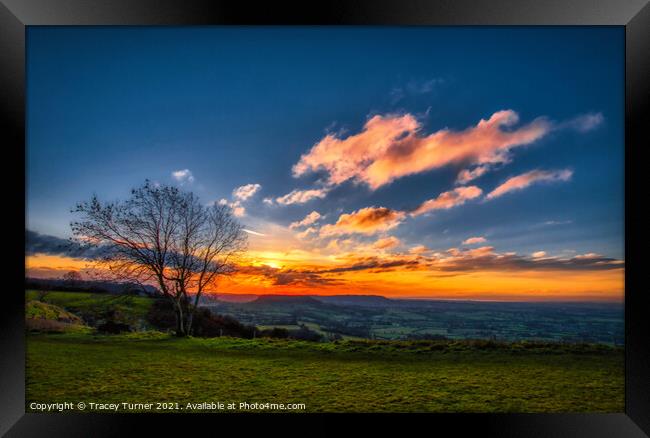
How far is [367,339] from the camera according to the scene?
461cm

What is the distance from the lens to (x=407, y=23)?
362cm

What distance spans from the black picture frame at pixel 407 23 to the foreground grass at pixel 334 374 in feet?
0.79

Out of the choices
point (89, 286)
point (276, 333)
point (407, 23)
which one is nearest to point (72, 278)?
point (89, 286)

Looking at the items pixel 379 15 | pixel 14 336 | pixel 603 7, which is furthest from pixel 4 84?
pixel 603 7

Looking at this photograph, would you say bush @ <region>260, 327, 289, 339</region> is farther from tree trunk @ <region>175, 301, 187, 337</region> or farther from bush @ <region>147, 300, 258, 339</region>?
tree trunk @ <region>175, 301, 187, 337</region>

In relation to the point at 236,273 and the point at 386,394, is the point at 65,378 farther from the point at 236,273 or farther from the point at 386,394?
the point at 386,394

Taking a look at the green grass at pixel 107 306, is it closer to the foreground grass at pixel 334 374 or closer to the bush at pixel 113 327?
the bush at pixel 113 327

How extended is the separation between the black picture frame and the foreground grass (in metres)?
0.24

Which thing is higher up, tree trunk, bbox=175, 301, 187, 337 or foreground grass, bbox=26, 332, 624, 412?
tree trunk, bbox=175, 301, 187, 337

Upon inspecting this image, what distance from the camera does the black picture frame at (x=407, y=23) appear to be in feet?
11.6

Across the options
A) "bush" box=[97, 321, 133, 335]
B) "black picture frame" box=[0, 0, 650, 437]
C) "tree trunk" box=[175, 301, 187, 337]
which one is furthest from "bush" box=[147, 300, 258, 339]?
"black picture frame" box=[0, 0, 650, 437]

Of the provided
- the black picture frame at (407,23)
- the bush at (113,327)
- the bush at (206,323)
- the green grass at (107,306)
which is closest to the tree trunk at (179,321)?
the bush at (206,323)

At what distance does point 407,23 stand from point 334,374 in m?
4.16

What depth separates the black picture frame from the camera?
11.6 feet
